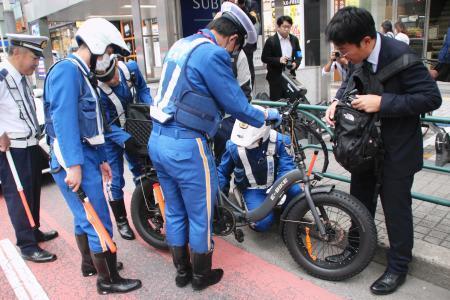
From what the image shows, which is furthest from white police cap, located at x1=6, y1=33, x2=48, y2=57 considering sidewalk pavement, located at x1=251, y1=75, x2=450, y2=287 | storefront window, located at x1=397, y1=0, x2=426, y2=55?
storefront window, located at x1=397, y1=0, x2=426, y2=55

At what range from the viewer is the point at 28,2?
40.8 feet

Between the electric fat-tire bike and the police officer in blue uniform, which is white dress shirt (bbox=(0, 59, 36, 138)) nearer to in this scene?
the electric fat-tire bike

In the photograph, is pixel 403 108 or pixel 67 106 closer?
pixel 403 108

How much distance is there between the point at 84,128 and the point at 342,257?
203cm

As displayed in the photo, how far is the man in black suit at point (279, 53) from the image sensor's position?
630 centimetres

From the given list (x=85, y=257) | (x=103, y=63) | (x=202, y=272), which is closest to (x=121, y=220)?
(x=85, y=257)

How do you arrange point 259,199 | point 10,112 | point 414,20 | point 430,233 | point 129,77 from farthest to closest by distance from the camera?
point 414,20, point 129,77, point 259,199, point 10,112, point 430,233

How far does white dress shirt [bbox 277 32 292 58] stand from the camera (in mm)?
6445

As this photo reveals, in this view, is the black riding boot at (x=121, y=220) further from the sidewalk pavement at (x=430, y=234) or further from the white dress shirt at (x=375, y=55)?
the white dress shirt at (x=375, y=55)

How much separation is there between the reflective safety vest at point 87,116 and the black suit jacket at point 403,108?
71.0 inches

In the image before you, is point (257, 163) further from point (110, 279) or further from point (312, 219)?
point (110, 279)

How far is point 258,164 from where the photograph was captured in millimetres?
3346

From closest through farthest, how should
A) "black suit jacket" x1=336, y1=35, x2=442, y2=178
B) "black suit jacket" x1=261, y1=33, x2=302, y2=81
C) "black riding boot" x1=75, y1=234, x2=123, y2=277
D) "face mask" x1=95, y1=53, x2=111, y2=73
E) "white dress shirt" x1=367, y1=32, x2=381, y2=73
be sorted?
"black suit jacket" x1=336, y1=35, x2=442, y2=178 < "white dress shirt" x1=367, y1=32, x2=381, y2=73 < "face mask" x1=95, y1=53, x2=111, y2=73 < "black riding boot" x1=75, y1=234, x2=123, y2=277 < "black suit jacket" x1=261, y1=33, x2=302, y2=81

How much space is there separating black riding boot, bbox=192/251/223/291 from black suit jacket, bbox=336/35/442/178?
1.34 m
